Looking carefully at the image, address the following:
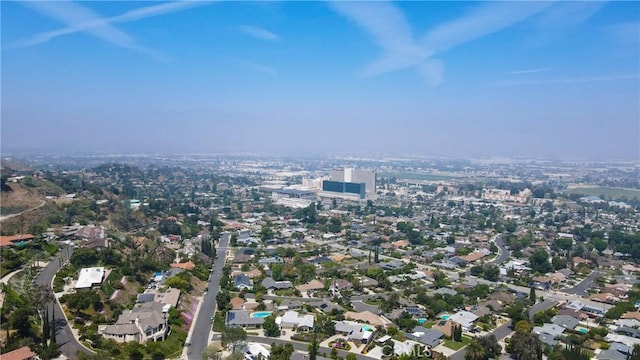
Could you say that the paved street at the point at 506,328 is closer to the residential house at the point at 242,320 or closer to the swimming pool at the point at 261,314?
the residential house at the point at 242,320

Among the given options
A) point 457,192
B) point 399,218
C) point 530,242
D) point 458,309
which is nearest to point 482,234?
point 530,242

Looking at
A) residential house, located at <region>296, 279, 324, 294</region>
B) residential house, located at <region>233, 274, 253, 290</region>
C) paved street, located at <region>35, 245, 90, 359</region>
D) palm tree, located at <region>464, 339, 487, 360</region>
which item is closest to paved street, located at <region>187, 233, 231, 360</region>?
residential house, located at <region>233, 274, 253, 290</region>

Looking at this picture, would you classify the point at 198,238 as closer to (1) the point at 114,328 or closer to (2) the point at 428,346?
(1) the point at 114,328

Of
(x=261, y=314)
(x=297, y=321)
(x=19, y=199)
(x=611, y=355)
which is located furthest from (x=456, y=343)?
(x=19, y=199)

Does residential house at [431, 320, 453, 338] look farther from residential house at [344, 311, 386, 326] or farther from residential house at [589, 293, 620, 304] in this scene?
residential house at [589, 293, 620, 304]

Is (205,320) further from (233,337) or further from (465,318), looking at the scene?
(465,318)

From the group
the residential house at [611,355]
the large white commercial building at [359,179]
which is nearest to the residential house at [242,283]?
the residential house at [611,355]
